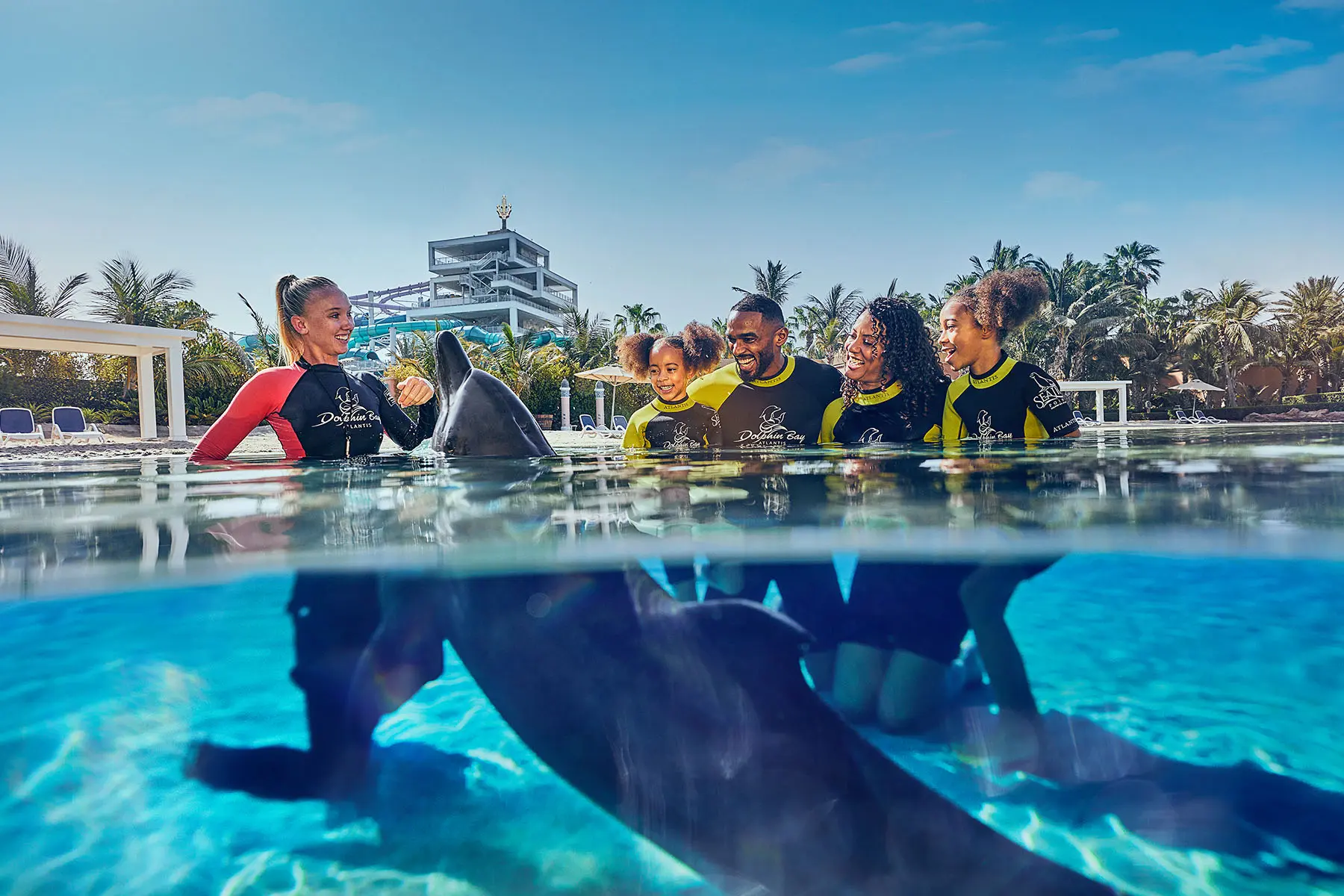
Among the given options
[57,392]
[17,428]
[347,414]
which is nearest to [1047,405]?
[347,414]

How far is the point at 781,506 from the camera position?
82.7 inches

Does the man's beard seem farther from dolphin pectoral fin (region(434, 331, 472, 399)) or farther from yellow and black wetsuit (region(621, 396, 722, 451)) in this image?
dolphin pectoral fin (region(434, 331, 472, 399))

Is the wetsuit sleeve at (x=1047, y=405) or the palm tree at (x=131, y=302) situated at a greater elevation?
the palm tree at (x=131, y=302)

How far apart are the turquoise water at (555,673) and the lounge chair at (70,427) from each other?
15.6 metres

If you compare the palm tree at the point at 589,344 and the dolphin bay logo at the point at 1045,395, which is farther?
the palm tree at the point at 589,344

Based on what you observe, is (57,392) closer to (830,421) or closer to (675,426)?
(675,426)

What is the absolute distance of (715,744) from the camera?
136 centimetres

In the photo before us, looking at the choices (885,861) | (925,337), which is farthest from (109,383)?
(885,861)

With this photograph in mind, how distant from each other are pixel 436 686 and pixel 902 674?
118cm

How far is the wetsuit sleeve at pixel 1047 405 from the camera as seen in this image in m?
3.90

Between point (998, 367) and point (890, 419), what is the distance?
1.96 feet

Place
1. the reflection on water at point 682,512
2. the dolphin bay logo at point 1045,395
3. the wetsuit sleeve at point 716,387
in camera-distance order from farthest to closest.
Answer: the wetsuit sleeve at point 716,387
the dolphin bay logo at point 1045,395
the reflection on water at point 682,512

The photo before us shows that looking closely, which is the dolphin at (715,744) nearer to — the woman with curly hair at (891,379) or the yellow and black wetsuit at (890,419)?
the woman with curly hair at (891,379)

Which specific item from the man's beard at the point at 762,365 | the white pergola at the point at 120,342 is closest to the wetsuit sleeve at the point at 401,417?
the man's beard at the point at 762,365
